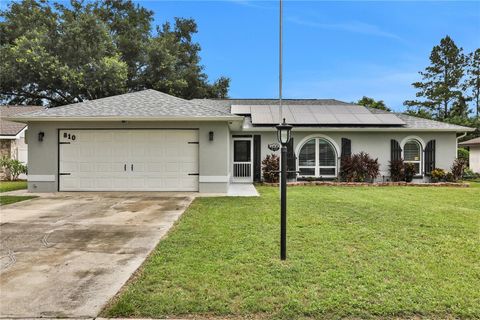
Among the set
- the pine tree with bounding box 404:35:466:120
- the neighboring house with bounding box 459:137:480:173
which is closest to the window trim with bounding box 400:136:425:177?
the neighboring house with bounding box 459:137:480:173

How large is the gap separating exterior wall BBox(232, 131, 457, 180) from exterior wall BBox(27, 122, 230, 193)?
418 centimetres

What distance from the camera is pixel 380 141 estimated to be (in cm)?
1466

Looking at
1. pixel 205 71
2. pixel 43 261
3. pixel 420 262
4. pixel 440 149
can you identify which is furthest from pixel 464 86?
pixel 43 261

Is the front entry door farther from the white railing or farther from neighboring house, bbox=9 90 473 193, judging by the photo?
neighboring house, bbox=9 90 473 193

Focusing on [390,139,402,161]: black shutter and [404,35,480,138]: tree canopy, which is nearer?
[390,139,402,161]: black shutter

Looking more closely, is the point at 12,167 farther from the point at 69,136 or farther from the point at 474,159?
the point at 474,159

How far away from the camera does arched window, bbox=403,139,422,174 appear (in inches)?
583

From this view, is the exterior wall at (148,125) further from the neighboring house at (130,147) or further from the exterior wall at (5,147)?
the exterior wall at (5,147)

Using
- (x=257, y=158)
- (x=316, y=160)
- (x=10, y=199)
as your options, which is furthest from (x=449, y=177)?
(x=10, y=199)

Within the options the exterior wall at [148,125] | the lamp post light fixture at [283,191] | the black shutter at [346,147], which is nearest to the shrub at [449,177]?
the black shutter at [346,147]

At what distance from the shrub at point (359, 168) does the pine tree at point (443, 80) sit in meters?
23.4

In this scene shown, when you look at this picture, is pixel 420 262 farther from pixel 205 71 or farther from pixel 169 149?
pixel 205 71

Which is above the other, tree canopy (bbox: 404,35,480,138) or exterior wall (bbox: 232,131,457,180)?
tree canopy (bbox: 404,35,480,138)

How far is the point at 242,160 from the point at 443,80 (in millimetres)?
30484
